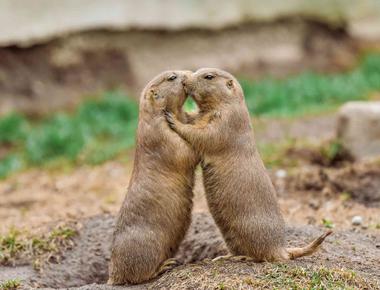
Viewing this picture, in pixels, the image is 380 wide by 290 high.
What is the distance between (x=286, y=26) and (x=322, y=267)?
32.0 ft

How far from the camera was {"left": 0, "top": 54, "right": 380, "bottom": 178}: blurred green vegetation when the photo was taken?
35.8 ft

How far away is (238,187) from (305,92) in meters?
7.19

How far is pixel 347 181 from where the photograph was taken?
28.5 feet

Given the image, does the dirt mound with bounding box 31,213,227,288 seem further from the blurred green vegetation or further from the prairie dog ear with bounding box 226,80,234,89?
the blurred green vegetation

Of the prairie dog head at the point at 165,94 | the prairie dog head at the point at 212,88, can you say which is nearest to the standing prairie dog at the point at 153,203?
the prairie dog head at the point at 165,94

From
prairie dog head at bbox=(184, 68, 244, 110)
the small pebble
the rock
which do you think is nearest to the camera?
prairie dog head at bbox=(184, 68, 244, 110)

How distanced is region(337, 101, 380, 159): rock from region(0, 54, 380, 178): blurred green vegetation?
2035 millimetres

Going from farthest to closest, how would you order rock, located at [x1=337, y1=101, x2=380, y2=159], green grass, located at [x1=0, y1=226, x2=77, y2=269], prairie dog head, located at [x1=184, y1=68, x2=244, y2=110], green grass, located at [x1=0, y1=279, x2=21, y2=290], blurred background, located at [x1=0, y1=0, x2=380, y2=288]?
1. rock, located at [x1=337, y1=101, x2=380, y2=159]
2. blurred background, located at [x1=0, y1=0, x2=380, y2=288]
3. green grass, located at [x1=0, y1=226, x2=77, y2=269]
4. green grass, located at [x1=0, y1=279, x2=21, y2=290]
5. prairie dog head, located at [x1=184, y1=68, x2=244, y2=110]

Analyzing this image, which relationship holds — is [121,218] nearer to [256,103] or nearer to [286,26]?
[256,103]

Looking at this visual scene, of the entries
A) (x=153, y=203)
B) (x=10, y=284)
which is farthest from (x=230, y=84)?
(x=10, y=284)

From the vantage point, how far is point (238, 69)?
14609 millimetres

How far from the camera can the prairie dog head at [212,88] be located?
592 centimetres

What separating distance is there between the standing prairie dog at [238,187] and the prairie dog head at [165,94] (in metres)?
0.16

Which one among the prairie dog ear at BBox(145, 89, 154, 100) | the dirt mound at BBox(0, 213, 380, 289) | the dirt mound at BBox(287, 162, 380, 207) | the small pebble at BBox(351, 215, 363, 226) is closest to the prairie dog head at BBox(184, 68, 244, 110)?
the prairie dog ear at BBox(145, 89, 154, 100)
